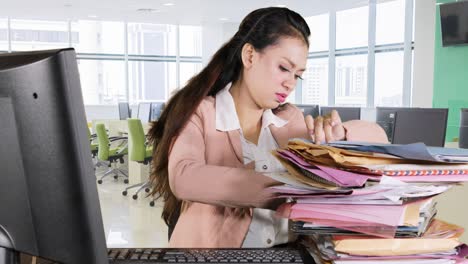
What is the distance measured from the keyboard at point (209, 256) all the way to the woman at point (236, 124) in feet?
0.91

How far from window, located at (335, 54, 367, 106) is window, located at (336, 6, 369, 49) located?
0.96 feet

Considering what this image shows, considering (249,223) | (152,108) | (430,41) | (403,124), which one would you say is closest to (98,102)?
(152,108)

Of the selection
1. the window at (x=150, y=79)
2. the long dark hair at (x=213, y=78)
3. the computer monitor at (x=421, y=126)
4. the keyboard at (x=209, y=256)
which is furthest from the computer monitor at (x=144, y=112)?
the keyboard at (x=209, y=256)

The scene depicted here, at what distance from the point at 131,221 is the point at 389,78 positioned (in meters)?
6.85

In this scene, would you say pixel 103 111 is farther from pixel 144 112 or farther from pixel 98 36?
pixel 144 112

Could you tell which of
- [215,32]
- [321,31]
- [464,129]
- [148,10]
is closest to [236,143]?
[464,129]

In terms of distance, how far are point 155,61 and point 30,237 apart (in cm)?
1232

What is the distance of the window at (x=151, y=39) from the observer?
12.5 metres

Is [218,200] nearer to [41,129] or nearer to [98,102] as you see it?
[41,129]

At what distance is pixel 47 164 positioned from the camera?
0.57m

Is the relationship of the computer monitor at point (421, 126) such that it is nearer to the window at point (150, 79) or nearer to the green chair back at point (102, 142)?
the green chair back at point (102, 142)

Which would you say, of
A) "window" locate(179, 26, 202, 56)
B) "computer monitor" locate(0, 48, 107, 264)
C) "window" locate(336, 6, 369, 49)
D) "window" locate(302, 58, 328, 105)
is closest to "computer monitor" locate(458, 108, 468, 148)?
"computer monitor" locate(0, 48, 107, 264)

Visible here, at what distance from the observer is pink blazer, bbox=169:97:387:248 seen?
107 centimetres

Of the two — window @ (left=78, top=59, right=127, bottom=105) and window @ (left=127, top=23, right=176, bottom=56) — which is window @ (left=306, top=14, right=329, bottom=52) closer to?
window @ (left=127, top=23, right=176, bottom=56)
